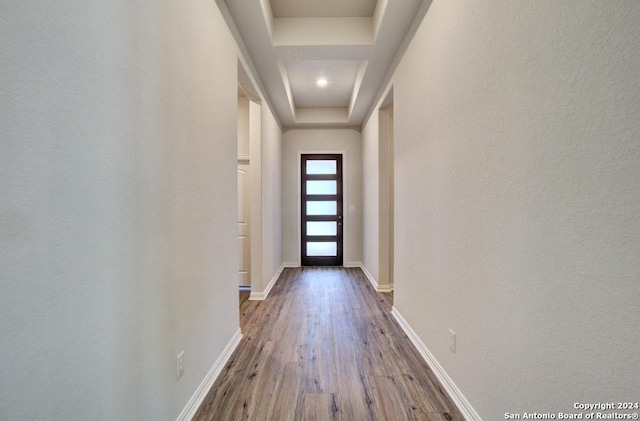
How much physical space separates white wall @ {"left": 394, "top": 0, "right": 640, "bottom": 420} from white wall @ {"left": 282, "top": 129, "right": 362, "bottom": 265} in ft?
11.2

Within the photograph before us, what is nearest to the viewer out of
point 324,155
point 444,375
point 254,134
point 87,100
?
point 87,100

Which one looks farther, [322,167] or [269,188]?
[322,167]

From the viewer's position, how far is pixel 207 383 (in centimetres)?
168

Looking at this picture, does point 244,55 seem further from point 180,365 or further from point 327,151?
point 327,151

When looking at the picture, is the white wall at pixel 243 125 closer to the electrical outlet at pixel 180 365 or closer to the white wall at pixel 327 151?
the white wall at pixel 327 151

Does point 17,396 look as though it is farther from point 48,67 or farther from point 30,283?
point 48,67

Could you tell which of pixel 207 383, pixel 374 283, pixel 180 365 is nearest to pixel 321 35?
pixel 180 365

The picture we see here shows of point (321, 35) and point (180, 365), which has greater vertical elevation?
point (321, 35)

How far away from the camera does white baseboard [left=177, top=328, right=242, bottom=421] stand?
1.44m

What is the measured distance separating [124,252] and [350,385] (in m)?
1.53

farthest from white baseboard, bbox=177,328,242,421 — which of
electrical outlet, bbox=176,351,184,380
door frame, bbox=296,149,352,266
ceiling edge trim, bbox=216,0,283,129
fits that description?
door frame, bbox=296,149,352,266

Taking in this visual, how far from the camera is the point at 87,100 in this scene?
0.85 m

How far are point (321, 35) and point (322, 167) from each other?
286 centimetres

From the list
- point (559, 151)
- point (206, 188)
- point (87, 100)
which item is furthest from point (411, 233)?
point (87, 100)
